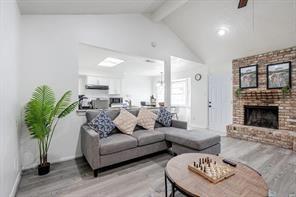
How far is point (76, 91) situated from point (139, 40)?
78.1 inches

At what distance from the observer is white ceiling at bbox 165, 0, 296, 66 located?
3285mm

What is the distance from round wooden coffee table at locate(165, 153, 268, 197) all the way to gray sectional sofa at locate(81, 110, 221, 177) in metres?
1.05

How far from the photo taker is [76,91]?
10.1ft

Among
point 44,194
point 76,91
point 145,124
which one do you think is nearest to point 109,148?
point 44,194

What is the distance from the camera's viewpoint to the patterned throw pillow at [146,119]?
3.39 m

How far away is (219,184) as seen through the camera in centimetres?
138

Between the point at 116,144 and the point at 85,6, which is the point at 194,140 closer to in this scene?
the point at 116,144

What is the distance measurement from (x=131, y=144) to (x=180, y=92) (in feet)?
15.5

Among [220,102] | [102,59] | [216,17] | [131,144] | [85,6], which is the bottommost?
[131,144]

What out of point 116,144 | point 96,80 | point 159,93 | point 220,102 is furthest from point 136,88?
point 116,144

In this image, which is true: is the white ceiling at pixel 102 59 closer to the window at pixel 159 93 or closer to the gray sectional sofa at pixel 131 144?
the window at pixel 159 93

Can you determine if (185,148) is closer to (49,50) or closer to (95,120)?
(95,120)

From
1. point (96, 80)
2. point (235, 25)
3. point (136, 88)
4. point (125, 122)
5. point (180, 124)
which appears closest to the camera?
point (125, 122)

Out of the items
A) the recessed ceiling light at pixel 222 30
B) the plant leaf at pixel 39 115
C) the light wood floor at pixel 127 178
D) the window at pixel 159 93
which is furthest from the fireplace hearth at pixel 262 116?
the plant leaf at pixel 39 115
